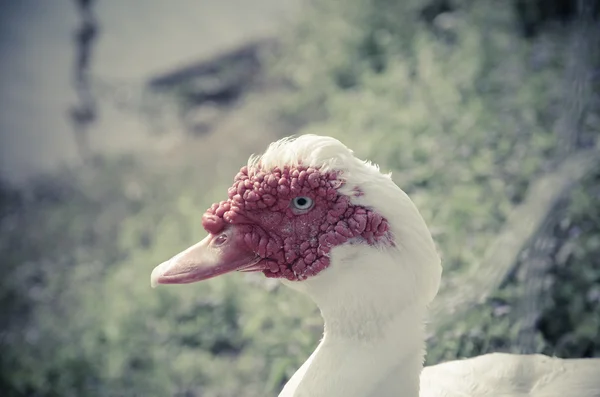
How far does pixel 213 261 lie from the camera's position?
1921 millimetres

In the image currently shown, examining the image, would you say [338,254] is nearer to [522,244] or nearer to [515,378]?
[515,378]

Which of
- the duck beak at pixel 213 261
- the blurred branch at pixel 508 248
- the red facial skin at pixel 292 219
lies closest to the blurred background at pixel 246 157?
the blurred branch at pixel 508 248

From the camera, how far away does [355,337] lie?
190 centimetres

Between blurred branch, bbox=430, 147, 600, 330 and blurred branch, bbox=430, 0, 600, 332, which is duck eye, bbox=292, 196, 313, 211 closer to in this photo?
blurred branch, bbox=430, 0, 600, 332

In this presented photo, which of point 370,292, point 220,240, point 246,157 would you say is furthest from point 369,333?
point 246,157

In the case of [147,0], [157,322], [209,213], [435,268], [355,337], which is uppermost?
[147,0]

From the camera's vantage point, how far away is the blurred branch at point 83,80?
615 centimetres

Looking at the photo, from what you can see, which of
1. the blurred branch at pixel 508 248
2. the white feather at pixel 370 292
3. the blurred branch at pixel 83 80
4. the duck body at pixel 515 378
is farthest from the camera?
the blurred branch at pixel 83 80

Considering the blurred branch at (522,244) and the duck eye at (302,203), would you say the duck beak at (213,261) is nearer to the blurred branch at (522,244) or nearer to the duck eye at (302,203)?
the duck eye at (302,203)

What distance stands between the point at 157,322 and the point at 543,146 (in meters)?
2.40

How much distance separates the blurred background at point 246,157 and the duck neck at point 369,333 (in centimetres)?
32

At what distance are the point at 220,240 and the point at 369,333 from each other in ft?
1.60

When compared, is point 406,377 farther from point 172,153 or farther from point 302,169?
point 172,153

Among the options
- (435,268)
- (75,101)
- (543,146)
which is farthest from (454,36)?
(435,268)
